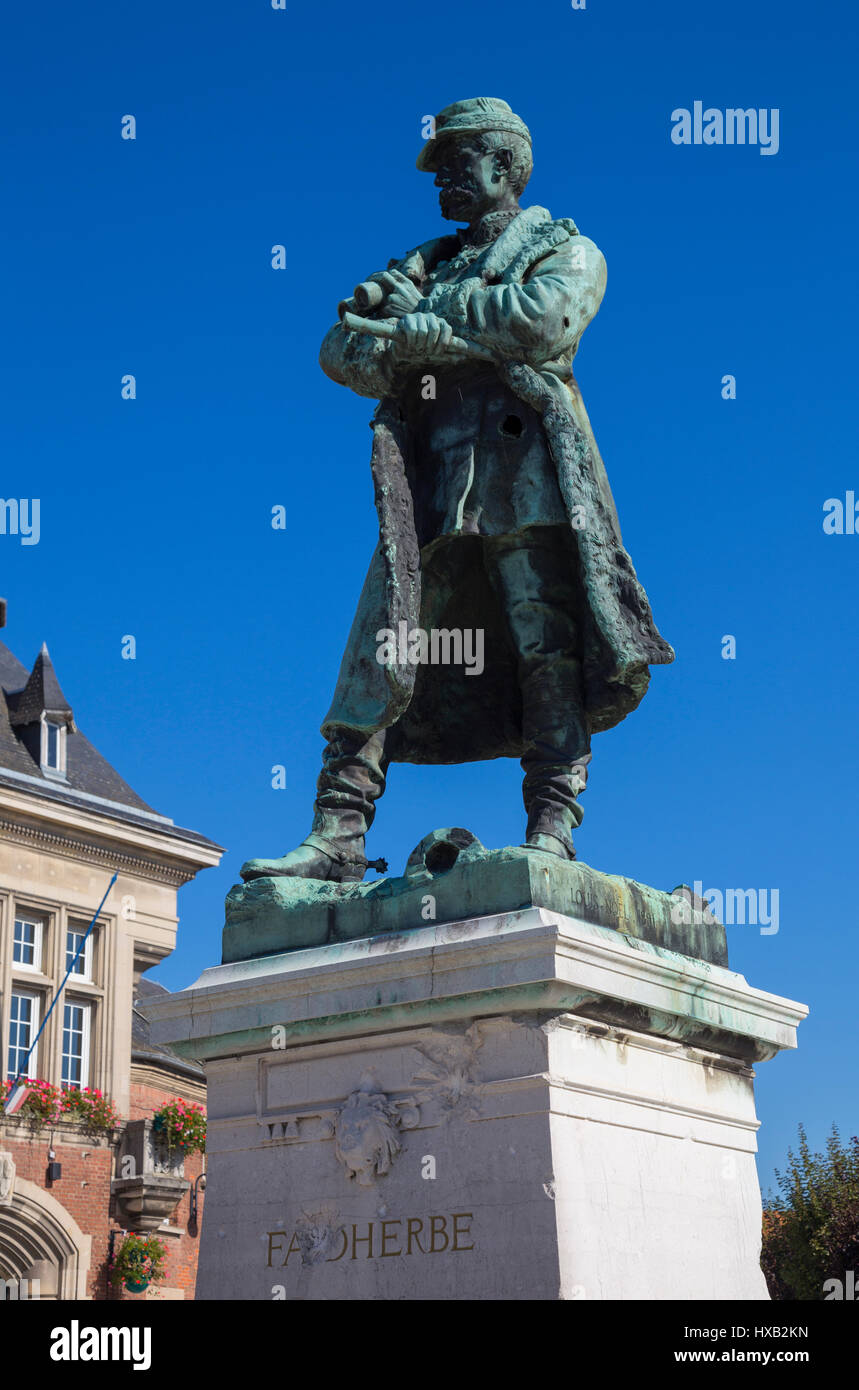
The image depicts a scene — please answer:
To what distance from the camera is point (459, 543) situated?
6250 millimetres

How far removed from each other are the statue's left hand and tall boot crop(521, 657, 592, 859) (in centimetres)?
111

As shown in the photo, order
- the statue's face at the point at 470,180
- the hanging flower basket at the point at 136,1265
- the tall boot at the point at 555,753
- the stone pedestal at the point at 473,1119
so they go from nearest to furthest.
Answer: the stone pedestal at the point at 473,1119, the tall boot at the point at 555,753, the statue's face at the point at 470,180, the hanging flower basket at the point at 136,1265

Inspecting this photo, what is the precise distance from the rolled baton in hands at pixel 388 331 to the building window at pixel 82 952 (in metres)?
23.9

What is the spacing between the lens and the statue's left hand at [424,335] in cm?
591

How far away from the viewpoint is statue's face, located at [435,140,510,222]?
639 cm

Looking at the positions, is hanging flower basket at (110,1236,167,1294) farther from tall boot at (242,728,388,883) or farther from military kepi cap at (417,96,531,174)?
military kepi cap at (417,96,531,174)

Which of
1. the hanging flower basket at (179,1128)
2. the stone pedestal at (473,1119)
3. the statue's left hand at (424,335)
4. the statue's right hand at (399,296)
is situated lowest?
the stone pedestal at (473,1119)

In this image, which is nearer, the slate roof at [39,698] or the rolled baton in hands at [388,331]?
the rolled baton in hands at [388,331]

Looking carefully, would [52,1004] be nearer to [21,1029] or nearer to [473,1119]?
[21,1029]

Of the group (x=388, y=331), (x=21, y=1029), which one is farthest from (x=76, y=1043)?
(x=388, y=331)

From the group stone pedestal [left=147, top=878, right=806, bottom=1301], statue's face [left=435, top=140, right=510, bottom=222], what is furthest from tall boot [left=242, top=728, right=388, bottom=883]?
statue's face [left=435, top=140, right=510, bottom=222]

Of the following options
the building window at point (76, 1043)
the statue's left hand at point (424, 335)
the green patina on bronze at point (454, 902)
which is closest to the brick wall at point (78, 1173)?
the building window at point (76, 1043)

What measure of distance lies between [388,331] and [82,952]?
24.3 meters

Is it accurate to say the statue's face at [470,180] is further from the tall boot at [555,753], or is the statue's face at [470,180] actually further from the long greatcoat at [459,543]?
the tall boot at [555,753]
